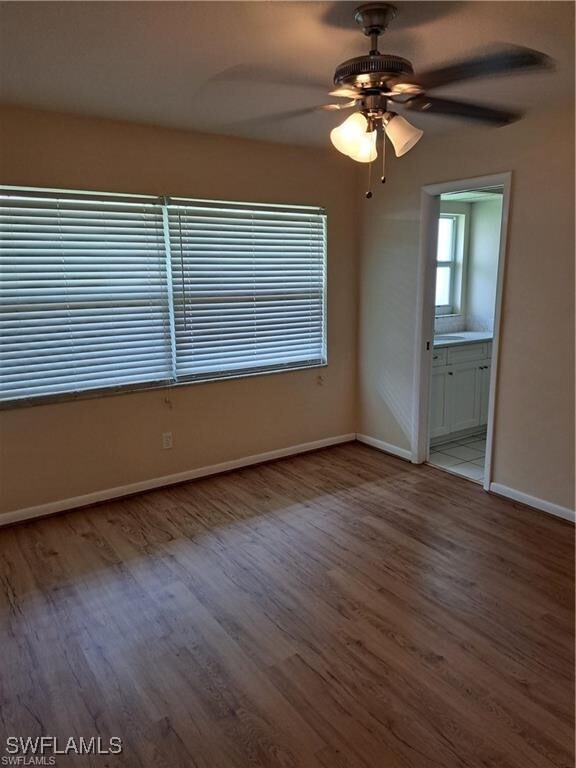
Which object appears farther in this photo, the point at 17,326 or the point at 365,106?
the point at 17,326

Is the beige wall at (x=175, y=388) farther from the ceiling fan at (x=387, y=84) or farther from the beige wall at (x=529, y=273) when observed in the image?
the ceiling fan at (x=387, y=84)

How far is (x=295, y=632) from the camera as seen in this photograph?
2.25m

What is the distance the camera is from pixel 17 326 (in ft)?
10.0

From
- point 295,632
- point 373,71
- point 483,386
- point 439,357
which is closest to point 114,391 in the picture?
point 295,632

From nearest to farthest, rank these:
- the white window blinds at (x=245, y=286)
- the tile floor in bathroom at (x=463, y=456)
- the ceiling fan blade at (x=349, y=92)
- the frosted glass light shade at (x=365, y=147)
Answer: the ceiling fan blade at (x=349, y=92)
the frosted glass light shade at (x=365, y=147)
the white window blinds at (x=245, y=286)
the tile floor in bathroom at (x=463, y=456)

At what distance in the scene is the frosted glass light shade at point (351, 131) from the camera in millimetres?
2018

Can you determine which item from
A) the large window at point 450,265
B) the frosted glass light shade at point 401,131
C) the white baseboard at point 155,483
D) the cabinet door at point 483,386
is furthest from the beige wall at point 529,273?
the large window at point 450,265

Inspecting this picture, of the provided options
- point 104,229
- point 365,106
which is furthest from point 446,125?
point 104,229

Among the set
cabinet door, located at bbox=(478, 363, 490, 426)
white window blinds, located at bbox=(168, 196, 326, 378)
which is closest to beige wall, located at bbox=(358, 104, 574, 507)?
white window blinds, located at bbox=(168, 196, 326, 378)

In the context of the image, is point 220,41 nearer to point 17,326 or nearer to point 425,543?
point 17,326

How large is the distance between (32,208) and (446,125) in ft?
8.62

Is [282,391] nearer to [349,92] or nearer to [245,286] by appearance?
[245,286]

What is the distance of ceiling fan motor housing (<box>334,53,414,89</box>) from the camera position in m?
1.80

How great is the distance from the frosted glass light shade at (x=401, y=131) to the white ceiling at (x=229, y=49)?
0.31 metres
